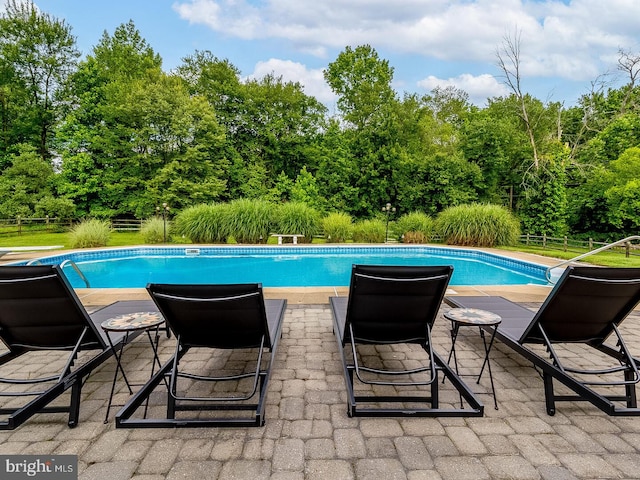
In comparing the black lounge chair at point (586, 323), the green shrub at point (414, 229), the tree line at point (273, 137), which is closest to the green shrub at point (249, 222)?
the green shrub at point (414, 229)

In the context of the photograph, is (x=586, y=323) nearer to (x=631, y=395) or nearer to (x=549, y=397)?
(x=631, y=395)

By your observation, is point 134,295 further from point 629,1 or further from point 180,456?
point 629,1

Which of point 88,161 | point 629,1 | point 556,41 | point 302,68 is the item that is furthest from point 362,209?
point 88,161

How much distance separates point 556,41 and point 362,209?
39.4ft

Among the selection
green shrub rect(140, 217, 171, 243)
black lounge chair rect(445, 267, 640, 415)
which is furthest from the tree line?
black lounge chair rect(445, 267, 640, 415)

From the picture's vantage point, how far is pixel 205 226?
11828 millimetres

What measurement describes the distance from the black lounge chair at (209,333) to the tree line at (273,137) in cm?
1625

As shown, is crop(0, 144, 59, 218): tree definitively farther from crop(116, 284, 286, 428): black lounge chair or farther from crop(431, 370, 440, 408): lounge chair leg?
crop(431, 370, 440, 408): lounge chair leg

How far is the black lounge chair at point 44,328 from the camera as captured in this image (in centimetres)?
185

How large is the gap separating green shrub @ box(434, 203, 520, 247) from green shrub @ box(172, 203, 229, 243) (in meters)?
8.27

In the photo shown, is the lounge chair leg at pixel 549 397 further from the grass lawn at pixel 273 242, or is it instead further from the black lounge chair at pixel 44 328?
the grass lawn at pixel 273 242

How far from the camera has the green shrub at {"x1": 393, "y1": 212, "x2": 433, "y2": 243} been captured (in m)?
12.7

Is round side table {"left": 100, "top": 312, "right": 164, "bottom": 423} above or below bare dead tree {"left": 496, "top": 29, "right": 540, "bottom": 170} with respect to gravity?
below

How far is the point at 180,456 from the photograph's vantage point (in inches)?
63.0
